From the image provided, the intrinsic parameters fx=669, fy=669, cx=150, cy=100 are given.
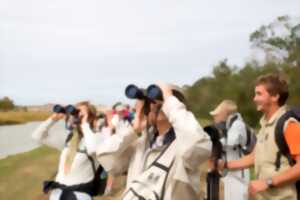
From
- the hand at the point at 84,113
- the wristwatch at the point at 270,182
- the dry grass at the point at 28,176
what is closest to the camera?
the wristwatch at the point at 270,182

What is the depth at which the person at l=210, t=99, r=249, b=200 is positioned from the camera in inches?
277

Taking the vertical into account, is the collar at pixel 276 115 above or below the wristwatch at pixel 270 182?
above

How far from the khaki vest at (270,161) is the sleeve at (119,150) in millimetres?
817

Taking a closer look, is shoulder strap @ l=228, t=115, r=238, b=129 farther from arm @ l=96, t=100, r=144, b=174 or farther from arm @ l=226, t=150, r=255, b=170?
arm @ l=96, t=100, r=144, b=174

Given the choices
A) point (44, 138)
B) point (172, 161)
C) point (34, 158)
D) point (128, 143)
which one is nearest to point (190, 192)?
point (172, 161)

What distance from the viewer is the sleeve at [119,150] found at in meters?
3.58

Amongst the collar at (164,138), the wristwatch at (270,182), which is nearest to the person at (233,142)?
the wristwatch at (270,182)

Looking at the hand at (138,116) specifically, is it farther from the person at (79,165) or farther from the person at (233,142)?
the person at (233,142)

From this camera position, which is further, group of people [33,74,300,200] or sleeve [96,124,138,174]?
sleeve [96,124,138,174]

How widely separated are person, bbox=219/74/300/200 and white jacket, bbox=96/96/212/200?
0.63m

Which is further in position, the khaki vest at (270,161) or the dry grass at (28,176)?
the dry grass at (28,176)

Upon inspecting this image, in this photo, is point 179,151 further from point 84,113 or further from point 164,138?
point 84,113

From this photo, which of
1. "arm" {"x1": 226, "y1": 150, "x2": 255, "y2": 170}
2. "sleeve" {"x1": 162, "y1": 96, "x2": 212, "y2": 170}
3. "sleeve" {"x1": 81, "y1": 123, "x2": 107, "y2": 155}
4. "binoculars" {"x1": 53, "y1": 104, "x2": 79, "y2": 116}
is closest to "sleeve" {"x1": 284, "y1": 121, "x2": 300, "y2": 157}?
"arm" {"x1": 226, "y1": 150, "x2": 255, "y2": 170}

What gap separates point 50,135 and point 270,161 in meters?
2.90
